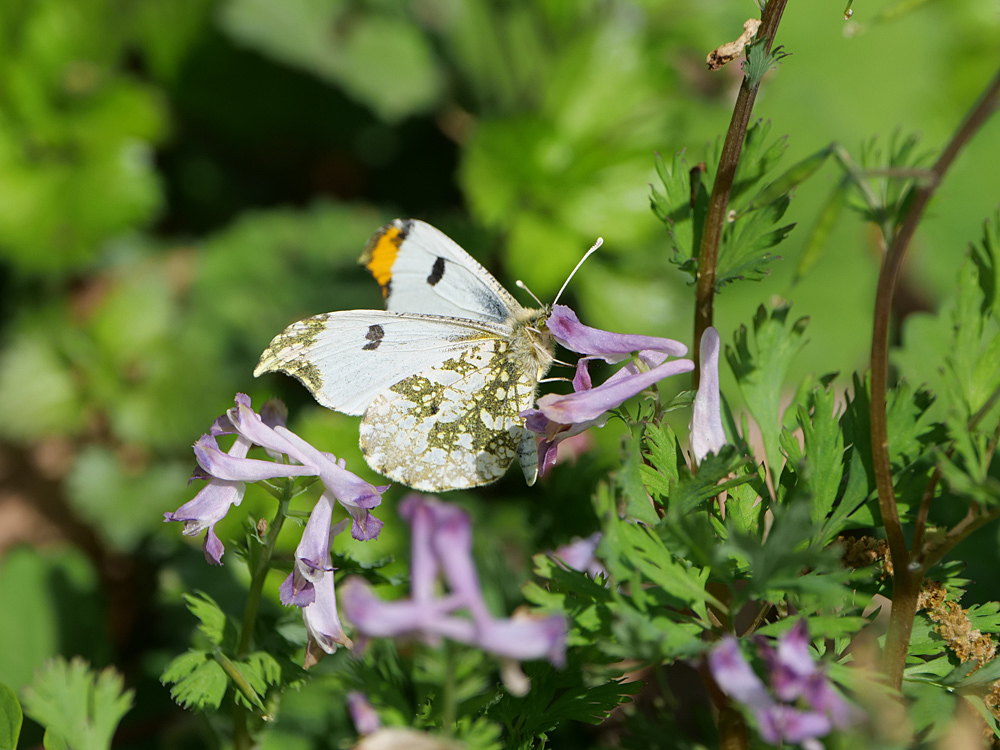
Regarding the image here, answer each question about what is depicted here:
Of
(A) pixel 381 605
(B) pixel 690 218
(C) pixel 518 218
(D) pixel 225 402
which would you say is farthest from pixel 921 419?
(D) pixel 225 402

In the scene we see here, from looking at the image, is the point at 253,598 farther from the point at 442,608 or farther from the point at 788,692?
the point at 788,692

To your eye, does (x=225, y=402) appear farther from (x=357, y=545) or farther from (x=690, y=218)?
(x=690, y=218)

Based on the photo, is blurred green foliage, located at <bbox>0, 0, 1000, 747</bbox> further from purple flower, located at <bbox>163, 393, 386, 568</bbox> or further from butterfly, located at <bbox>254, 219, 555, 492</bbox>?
purple flower, located at <bbox>163, 393, 386, 568</bbox>

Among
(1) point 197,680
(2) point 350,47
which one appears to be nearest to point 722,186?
(1) point 197,680

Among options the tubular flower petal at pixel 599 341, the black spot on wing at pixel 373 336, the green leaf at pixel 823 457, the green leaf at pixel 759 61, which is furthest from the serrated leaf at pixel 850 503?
the black spot on wing at pixel 373 336

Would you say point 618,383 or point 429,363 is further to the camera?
point 429,363
